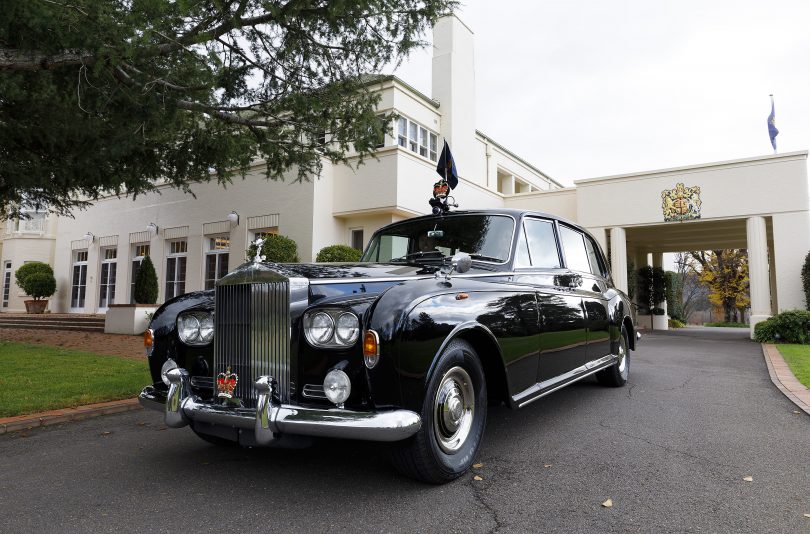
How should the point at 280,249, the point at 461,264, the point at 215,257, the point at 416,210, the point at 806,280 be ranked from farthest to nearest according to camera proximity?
the point at 215,257, the point at 416,210, the point at 280,249, the point at 806,280, the point at 461,264

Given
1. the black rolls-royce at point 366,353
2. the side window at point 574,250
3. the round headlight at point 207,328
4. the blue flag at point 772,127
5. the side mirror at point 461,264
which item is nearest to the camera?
the black rolls-royce at point 366,353

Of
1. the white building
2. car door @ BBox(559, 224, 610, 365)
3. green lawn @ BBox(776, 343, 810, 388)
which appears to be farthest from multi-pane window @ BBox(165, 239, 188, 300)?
green lawn @ BBox(776, 343, 810, 388)

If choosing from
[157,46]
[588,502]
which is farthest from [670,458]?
[157,46]

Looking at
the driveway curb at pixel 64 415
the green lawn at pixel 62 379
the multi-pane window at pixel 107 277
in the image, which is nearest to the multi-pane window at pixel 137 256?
the multi-pane window at pixel 107 277

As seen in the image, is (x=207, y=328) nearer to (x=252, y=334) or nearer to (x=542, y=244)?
(x=252, y=334)

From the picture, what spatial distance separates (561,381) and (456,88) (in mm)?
16385

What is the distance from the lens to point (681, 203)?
49.7ft

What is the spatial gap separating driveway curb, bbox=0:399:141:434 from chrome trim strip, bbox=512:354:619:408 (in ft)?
13.3

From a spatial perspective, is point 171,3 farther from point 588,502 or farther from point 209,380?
point 588,502

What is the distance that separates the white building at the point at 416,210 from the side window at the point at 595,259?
16.4 feet

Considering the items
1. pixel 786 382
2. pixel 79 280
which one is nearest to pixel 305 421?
pixel 786 382

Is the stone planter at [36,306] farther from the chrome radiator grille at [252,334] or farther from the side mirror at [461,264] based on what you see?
the side mirror at [461,264]

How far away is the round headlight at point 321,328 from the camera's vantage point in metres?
2.72

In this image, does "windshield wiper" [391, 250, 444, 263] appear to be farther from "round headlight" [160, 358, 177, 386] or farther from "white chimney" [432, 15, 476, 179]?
"white chimney" [432, 15, 476, 179]
